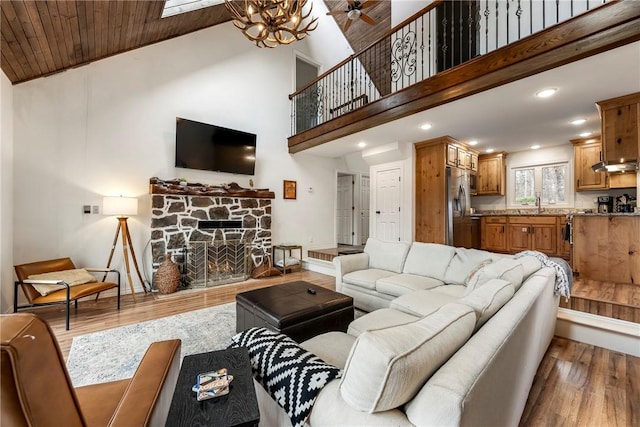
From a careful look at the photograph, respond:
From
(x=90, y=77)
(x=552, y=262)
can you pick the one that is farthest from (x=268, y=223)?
(x=552, y=262)

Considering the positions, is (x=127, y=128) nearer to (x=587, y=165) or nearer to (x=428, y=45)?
(x=428, y=45)

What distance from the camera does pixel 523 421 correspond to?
160 cm

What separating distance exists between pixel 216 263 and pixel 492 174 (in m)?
6.16

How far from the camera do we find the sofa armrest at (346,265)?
3393mm

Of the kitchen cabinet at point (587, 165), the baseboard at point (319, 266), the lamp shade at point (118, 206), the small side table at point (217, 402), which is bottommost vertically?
the baseboard at point (319, 266)

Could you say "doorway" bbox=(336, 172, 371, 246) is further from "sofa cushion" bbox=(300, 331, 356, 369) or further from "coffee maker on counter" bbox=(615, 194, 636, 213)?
"sofa cushion" bbox=(300, 331, 356, 369)

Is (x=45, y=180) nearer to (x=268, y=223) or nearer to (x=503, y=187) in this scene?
(x=268, y=223)

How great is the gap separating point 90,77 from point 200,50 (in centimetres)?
179

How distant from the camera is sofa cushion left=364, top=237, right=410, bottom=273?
3.35 meters

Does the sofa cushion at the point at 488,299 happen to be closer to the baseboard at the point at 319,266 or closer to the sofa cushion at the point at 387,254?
the sofa cushion at the point at 387,254

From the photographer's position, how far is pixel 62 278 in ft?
9.78

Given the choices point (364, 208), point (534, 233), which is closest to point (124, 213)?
point (364, 208)

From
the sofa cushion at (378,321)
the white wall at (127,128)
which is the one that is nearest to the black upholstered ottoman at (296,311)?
the sofa cushion at (378,321)

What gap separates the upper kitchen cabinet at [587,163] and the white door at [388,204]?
10.5ft
